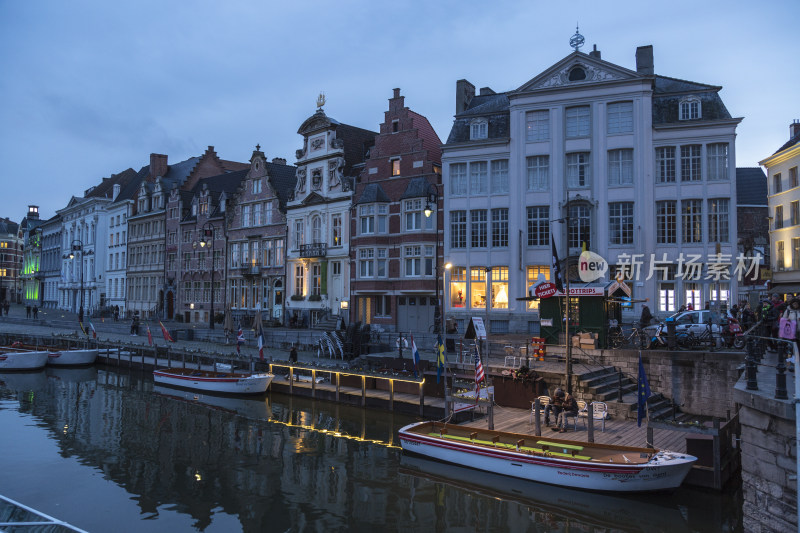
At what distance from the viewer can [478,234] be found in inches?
1468

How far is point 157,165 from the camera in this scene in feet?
221

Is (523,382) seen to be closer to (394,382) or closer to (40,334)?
(394,382)

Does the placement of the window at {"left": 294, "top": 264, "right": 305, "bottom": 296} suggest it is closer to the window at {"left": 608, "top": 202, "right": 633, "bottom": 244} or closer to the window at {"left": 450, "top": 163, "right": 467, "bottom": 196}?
the window at {"left": 450, "top": 163, "right": 467, "bottom": 196}

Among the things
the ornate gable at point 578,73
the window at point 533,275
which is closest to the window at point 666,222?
the window at point 533,275

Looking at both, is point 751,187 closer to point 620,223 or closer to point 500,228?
point 620,223

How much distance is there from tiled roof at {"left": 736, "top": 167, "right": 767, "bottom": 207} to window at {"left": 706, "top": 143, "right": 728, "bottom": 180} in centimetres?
2060

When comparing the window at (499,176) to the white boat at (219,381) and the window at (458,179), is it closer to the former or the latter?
the window at (458,179)

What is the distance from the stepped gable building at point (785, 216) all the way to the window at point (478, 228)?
811 inches

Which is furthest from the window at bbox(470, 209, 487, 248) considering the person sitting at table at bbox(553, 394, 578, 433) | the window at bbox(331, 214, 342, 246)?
the person sitting at table at bbox(553, 394, 578, 433)

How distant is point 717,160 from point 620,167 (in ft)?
16.8

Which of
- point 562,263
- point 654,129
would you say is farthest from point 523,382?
point 654,129

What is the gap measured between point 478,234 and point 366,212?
28.5 ft

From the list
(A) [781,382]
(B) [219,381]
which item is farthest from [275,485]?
(B) [219,381]

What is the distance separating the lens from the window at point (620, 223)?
33656 millimetres
